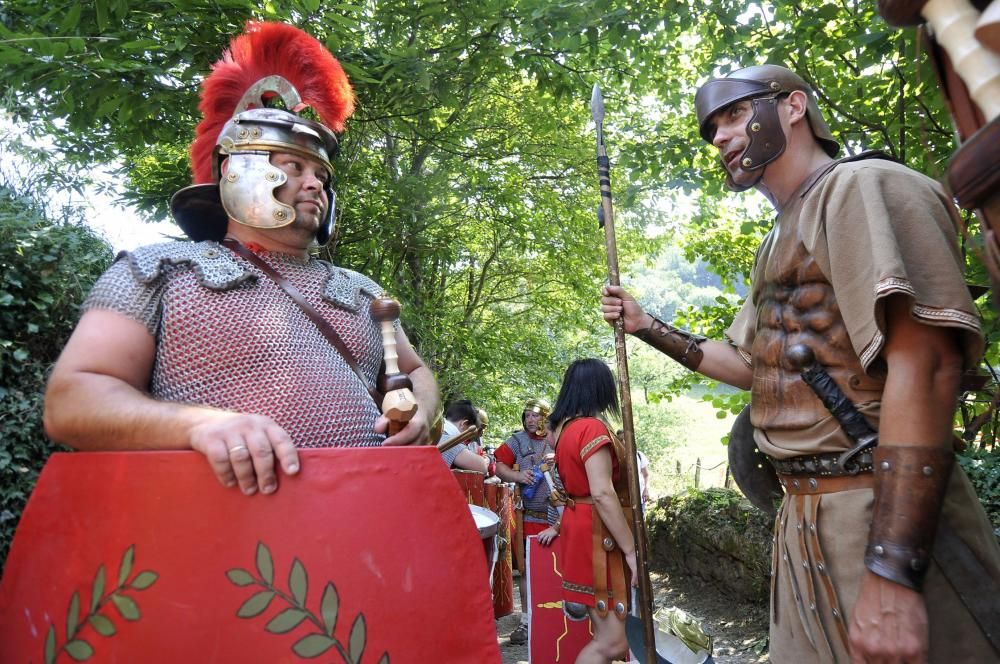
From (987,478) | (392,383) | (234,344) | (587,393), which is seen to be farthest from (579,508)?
(234,344)

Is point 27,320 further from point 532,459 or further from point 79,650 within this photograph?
point 532,459

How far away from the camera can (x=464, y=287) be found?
48.4 ft

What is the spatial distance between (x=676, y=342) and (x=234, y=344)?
142cm

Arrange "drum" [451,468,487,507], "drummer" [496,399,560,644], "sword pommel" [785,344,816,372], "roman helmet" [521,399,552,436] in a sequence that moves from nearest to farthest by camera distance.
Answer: "sword pommel" [785,344,816,372] < "drum" [451,468,487,507] < "drummer" [496,399,560,644] < "roman helmet" [521,399,552,436]

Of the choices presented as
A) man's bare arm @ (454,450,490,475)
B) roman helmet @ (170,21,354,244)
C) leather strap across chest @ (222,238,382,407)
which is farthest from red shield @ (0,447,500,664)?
man's bare arm @ (454,450,490,475)

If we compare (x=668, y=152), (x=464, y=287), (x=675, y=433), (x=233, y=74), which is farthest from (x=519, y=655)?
(x=675, y=433)

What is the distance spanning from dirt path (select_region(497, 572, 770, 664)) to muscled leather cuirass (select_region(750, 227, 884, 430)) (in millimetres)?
4063

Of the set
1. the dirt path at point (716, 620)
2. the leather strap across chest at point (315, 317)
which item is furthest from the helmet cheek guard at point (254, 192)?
the dirt path at point (716, 620)

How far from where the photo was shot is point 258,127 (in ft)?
6.88

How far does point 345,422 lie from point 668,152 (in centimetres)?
462

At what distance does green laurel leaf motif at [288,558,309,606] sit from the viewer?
4.18ft

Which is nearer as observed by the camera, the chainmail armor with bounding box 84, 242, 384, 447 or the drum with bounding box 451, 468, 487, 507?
the chainmail armor with bounding box 84, 242, 384, 447

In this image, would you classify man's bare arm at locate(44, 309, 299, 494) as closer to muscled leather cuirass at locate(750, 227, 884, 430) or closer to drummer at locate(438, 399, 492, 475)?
muscled leather cuirass at locate(750, 227, 884, 430)

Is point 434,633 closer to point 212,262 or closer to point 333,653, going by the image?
point 333,653
